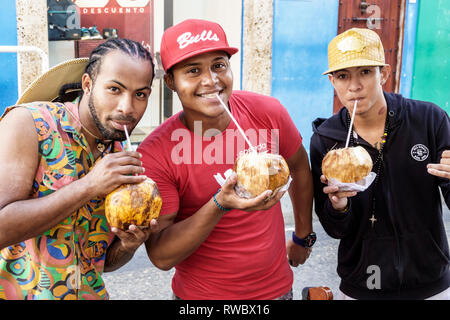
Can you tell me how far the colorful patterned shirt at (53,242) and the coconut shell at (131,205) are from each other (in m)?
0.17

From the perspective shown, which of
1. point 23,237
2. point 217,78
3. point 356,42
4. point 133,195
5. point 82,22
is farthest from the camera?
point 82,22

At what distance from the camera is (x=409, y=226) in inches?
91.7

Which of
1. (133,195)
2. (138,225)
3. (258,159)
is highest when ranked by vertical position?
(258,159)

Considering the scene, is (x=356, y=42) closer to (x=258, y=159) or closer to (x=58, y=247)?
(x=258, y=159)

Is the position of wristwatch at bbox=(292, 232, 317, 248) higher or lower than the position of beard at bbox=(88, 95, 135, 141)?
lower

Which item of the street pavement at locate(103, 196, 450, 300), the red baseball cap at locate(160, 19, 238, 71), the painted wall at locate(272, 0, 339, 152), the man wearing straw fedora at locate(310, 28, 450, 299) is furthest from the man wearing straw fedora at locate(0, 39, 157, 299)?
the painted wall at locate(272, 0, 339, 152)

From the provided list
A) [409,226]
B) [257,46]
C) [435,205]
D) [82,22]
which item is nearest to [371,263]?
[409,226]

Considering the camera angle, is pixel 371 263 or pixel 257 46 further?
pixel 257 46

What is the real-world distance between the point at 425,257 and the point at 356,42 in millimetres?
1155

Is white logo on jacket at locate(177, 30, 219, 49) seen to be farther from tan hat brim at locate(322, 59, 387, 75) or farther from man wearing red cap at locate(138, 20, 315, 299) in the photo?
tan hat brim at locate(322, 59, 387, 75)

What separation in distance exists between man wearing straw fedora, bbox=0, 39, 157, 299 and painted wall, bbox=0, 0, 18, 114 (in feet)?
12.4

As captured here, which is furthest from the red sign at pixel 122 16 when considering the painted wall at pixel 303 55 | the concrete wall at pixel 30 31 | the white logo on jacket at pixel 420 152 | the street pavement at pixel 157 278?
the white logo on jacket at pixel 420 152

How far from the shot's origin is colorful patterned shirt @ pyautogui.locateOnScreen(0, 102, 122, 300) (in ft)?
6.01

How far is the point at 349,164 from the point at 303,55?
4.49 metres
